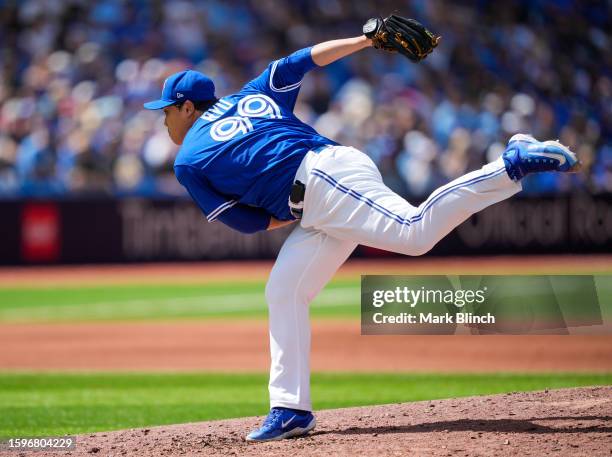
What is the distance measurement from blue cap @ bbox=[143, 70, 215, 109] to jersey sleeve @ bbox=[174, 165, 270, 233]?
37cm

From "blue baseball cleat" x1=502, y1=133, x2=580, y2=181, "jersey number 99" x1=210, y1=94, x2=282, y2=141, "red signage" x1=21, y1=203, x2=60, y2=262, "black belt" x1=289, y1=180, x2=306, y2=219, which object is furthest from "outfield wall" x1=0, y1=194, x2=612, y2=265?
"blue baseball cleat" x1=502, y1=133, x2=580, y2=181

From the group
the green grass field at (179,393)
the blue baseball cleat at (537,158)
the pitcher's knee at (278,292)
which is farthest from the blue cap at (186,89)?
the green grass field at (179,393)

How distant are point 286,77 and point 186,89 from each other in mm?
506

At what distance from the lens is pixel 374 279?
17.4ft

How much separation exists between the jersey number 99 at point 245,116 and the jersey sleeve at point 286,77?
65 mm

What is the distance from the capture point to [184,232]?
17031 mm

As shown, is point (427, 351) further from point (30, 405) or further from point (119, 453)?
point (119, 453)

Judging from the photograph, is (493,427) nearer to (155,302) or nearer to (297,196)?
(297,196)

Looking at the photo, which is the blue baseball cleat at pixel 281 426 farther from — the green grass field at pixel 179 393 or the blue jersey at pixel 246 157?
the green grass field at pixel 179 393

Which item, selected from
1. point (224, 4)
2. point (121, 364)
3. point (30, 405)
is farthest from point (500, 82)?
point (30, 405)

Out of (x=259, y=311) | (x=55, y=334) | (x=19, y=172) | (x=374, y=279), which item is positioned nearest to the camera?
(x=374, y=279)

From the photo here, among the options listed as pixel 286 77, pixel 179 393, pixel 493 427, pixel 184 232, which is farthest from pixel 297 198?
pixel 184 232

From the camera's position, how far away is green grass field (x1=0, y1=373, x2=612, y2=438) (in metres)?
6.70

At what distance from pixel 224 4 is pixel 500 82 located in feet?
17.7
